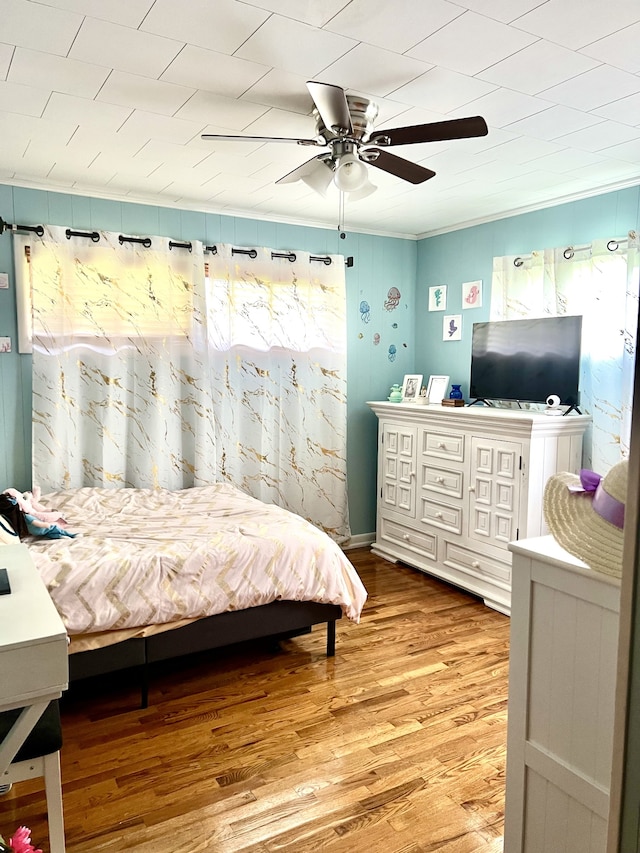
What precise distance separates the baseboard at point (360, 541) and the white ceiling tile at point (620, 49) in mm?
3719

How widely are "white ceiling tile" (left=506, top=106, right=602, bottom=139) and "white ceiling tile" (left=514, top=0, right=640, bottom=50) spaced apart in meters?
0.61

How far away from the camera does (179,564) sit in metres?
2.76

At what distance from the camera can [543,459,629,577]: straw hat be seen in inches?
49.6

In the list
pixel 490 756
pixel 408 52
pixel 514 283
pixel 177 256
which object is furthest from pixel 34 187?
pixel 490 756

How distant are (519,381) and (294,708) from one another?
8.22ft

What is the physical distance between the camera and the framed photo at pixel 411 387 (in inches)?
193

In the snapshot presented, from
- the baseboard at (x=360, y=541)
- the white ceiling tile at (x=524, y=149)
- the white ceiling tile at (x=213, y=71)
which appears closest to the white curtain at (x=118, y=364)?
the baseboard at (x=360, y=541)

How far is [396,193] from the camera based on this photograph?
12.7 ft

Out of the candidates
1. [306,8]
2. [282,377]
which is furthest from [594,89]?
[282,377]

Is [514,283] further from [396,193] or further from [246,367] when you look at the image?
[246,367]

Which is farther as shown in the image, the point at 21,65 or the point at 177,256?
the point at 177,256

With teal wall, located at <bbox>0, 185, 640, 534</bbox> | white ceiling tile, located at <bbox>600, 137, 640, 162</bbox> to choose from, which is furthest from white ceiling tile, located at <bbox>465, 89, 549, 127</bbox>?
teal wall, located at <bbox>0, 185, 640, 534</bbox>

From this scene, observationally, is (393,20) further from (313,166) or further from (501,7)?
(313,166)

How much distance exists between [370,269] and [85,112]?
9.05ft
